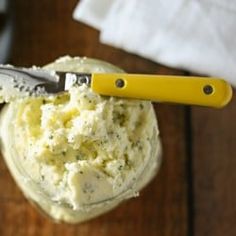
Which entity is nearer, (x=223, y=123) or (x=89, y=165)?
(x=89, y=165)

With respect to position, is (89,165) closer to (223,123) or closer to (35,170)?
(35,170)

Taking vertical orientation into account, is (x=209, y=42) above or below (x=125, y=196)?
above

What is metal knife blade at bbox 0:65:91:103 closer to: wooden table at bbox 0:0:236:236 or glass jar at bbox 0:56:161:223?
glass jar at bbox 0:56:161:223

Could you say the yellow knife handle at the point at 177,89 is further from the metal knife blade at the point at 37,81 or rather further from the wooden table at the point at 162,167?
the wooden table at the point at 162,167

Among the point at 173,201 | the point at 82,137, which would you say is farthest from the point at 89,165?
the point at 173,201

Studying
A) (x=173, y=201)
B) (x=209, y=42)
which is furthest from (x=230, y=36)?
Result: (x=173, y=201)

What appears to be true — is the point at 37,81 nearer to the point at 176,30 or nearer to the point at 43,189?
the point at 43,189

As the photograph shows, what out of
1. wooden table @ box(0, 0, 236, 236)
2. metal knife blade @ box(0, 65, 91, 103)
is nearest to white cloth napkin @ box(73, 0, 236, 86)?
wooden table @ box(0, 0, 236, 236)

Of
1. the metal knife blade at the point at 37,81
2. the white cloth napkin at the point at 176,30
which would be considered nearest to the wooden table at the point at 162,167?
the white cloth napkin at the point at 176,30
